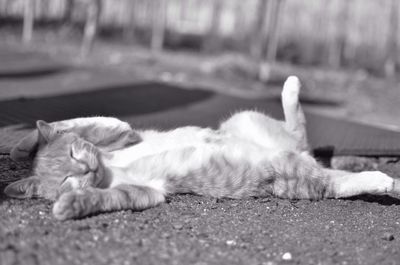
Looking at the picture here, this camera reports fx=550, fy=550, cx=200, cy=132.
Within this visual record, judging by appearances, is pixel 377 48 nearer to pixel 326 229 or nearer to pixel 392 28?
pixel 392 28

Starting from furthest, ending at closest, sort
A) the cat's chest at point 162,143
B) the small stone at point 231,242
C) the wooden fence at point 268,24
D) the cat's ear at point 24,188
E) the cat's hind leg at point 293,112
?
1. the wooden fence at point 268,24
2. the cat's hind leg at point 293,112
3. the cat's chest at point 162,143
4. the cat's ear at point 24,188
5. the small stone at point 231,242

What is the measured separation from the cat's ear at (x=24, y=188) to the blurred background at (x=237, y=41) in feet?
14.0

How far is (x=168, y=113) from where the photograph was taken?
4.50 meters

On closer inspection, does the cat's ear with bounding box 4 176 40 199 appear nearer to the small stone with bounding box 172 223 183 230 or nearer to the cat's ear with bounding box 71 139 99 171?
the cat's ear with bounding box 71 139 99 171

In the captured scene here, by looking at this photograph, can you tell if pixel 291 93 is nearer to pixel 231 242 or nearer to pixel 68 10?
pixel 231 242

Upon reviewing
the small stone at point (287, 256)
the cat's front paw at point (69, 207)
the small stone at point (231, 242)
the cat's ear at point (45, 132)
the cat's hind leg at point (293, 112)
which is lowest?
the small stone at point (231, 242)

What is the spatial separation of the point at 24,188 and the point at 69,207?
38 cm

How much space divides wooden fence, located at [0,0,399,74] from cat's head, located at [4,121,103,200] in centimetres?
662

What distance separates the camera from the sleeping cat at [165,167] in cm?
260

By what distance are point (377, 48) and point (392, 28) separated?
609 mm

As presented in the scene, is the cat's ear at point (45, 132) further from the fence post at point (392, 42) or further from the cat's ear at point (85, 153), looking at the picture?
the fence post at point (392, 42)

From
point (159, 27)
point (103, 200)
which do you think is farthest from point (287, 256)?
point (159, 27)

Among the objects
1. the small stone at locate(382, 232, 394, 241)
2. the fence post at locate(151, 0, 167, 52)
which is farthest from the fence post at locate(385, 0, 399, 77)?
the small stone at locate(382, 232, 394, 241)

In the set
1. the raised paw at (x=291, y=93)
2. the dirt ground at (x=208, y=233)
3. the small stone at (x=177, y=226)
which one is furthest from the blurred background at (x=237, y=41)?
the small stone at (x=177, y=226)
